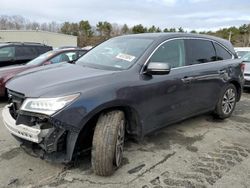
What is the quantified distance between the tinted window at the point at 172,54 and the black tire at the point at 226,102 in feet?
4.78

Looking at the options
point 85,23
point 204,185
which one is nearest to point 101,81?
point 204,185

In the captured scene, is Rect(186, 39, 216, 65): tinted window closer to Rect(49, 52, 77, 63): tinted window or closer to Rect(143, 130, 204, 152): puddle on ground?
Rect(143, 130, 204, 152): puddle on ground

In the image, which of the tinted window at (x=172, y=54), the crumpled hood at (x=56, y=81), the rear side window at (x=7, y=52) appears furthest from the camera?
the rear side window at (x=7, y=52)

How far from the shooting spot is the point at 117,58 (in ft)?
12.5

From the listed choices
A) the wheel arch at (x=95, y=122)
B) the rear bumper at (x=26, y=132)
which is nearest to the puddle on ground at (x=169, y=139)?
the wheel arch at (x=95, y=122)

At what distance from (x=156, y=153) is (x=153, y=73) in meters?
1.13

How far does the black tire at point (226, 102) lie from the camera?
520 cm

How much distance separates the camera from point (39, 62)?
7.29 m

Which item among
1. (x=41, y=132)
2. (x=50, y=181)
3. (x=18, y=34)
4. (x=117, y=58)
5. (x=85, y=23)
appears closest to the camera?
(x=41, y=132)

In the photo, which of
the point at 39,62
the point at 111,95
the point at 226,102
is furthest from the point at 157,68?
the point at 39,62

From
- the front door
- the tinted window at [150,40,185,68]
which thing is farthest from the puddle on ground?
the tinted window at [150,40,185,68]

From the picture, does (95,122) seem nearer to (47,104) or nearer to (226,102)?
(47,104)

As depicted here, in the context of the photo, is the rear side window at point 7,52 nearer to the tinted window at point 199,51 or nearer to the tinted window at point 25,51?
the tinted window at point 25,51

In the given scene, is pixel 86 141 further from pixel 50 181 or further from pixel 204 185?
pixel 204 185
